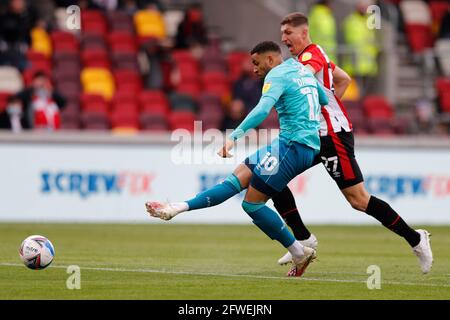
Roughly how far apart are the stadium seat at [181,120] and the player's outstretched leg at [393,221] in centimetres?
1116

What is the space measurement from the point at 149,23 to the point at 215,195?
14653 millimetres

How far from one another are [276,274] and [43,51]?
548 inches

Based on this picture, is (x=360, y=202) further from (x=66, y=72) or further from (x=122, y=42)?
(x=122, y=42)

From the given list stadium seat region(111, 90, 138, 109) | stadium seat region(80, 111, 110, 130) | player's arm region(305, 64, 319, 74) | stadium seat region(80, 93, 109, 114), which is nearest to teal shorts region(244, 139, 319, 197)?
player's arm region(305, 64, 319, 74)

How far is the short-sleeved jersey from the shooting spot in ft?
34.6

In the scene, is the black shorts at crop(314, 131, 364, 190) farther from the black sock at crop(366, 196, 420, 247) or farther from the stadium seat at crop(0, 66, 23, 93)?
the stadium seat at crop(0, 66, 23, 93)

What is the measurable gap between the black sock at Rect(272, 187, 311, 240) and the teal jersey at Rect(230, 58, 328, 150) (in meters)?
0.93

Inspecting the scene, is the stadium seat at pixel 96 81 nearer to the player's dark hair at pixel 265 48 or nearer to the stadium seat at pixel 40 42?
the stadium seat at pixel 40 42


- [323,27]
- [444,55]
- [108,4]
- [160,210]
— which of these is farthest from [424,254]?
[108,4]

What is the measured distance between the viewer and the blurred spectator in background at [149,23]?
24.9m

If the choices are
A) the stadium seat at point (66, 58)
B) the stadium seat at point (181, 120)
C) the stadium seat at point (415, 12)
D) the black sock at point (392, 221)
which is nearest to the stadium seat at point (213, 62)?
the stadium seat at point (181, 120)

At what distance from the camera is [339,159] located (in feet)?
36.9
